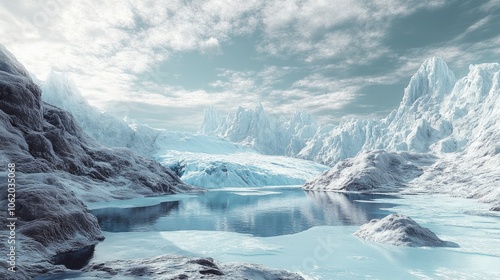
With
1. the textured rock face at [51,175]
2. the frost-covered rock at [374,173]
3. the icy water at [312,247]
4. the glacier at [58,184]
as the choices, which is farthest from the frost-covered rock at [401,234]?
the frost-covered rock at [374,173]

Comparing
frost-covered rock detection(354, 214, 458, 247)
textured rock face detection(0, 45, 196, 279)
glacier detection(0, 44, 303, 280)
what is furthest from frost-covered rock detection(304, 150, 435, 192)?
frost-covered rock detection(354, 214, 458, 247)

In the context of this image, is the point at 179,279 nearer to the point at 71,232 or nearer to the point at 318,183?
the point at 71,232

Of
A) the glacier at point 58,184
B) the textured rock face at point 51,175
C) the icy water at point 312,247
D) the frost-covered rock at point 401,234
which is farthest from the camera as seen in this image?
the frost-covered rock at point 401,234

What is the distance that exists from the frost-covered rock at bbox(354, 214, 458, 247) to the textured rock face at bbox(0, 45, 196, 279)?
89.8 ft

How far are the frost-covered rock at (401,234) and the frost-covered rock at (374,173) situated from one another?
105188 millimetres

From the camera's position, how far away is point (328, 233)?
119ft

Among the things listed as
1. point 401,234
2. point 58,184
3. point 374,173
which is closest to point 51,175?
point 58,184

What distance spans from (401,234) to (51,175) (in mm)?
37092

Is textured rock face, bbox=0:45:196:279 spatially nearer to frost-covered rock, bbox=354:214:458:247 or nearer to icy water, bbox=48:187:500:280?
icy water, bbox=48:187:500:280

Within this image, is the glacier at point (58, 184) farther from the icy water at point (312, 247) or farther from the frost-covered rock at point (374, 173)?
the frost-covered rock at point (374, 173)

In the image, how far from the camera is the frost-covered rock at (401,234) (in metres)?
29.3

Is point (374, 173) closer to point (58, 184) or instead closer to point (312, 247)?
point (312, 247)

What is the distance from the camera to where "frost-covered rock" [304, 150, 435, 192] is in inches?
5354

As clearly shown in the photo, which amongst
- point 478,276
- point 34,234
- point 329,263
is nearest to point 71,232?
point 34,234
